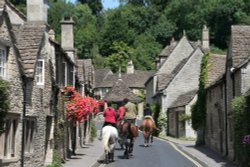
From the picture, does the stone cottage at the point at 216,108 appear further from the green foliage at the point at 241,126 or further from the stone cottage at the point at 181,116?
the stone cottage at the point at 181,116

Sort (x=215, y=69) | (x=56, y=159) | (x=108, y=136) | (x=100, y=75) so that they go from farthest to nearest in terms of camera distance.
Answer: (x=100, y=75)
(x=215, y=69)
(x=108, y=136)
(x=56, y=159)

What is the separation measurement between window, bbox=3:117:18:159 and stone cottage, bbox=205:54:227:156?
570 inches

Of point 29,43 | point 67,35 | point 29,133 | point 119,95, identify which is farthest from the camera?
point 119,95

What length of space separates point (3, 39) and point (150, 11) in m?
121

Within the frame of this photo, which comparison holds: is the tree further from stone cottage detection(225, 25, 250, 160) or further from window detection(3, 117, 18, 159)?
window detection(3, 117, 18, 159)

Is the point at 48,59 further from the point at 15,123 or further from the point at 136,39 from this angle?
the point at 136,39

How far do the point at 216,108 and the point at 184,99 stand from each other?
23040 millimetres

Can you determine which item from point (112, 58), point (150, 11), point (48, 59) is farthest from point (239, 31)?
point (150, 11)

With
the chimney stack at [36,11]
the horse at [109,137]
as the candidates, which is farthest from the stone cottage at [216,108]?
the chimney stack at [36,11]

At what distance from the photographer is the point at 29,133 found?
64.0 feet

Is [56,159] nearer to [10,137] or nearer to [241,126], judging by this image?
[10,137]

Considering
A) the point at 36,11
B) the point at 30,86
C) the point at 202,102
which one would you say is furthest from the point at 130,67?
the point at 30,86

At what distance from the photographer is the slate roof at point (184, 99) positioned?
53.2 m

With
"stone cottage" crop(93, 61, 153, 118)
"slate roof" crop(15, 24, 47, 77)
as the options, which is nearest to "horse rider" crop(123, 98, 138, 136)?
"slate roof" crop(15, 24, 47, 77)
